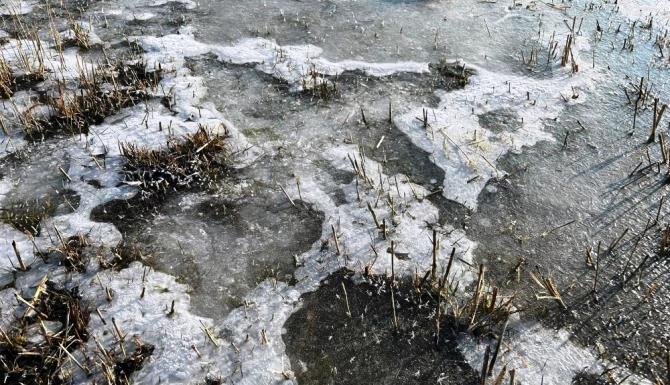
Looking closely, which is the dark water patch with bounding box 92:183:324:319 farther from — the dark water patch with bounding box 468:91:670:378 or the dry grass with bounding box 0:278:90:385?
the dark water patch with bounding box 468:91:670:378

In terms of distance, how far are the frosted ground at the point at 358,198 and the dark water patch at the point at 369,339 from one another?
1 centimetres

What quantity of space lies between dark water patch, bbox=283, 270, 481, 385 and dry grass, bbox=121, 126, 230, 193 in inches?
53.7

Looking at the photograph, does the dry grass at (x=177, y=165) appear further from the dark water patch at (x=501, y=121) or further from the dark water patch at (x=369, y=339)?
the dark water patch at (x=501, y=121)

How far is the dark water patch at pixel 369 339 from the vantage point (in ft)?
8.73

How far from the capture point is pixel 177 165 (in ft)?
12.5

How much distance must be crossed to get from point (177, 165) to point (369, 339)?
1987mm

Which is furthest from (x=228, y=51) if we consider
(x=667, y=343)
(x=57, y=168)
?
(x=667, y=343)

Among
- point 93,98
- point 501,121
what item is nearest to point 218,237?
point 93,98

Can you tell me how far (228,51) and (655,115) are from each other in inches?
159

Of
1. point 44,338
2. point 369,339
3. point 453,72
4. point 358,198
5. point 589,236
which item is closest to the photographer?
point 44,338

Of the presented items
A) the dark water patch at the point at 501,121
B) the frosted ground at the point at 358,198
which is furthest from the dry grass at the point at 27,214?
the dark water patch at the point at 501,121

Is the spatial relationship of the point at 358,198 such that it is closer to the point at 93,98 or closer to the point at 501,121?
the point at 501,121

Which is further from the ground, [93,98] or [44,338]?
[93,98]

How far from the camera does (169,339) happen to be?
279cm
